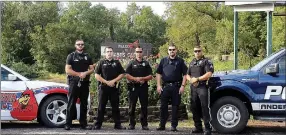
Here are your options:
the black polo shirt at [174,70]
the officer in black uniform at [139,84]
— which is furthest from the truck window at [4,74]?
the black polo shirt at [174,70]

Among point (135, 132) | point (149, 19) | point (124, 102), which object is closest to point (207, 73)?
point (135, 132)

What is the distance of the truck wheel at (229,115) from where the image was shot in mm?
7500

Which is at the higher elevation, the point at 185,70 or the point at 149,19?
the point at 149,19

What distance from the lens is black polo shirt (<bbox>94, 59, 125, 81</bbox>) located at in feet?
25.8

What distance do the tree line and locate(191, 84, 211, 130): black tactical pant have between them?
298cm

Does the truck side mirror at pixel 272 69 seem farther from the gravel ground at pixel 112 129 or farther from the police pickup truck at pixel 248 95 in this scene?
the gravel ground at pixel 112 129

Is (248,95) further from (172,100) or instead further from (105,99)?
(105,99)

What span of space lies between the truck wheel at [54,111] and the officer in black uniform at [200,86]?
2618 millimetres

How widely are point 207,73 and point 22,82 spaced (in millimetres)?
3664

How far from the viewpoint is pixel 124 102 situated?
9797mm

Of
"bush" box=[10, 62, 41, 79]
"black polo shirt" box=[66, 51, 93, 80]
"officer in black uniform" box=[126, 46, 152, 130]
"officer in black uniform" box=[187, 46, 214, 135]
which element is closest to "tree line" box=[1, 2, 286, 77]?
"bush" box=[10, 62, 41, 79]

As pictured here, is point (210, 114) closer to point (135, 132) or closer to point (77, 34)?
point (135, 132)

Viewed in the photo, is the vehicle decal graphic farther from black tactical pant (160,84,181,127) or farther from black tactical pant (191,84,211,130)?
black tactical pant (191,84,211,130)

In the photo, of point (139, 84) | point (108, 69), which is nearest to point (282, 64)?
point (139, 84)
